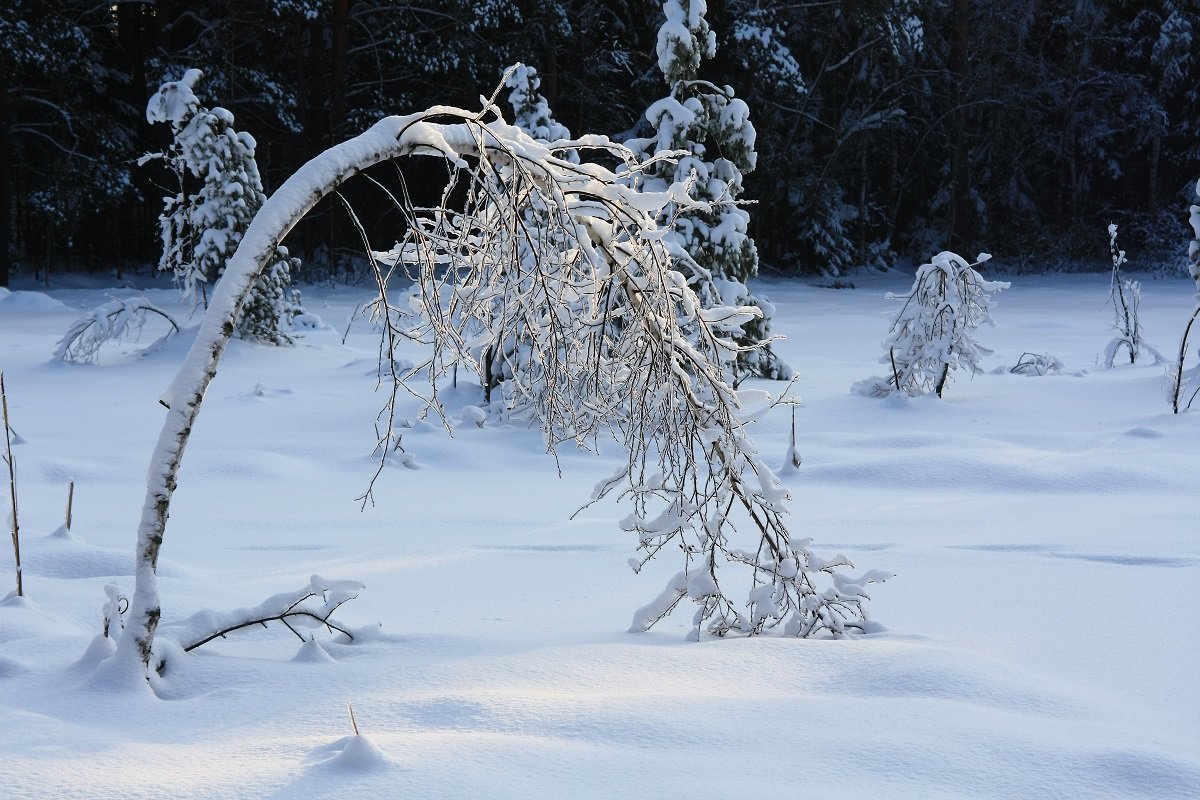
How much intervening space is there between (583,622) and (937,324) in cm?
569

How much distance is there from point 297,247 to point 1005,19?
16.5 metres

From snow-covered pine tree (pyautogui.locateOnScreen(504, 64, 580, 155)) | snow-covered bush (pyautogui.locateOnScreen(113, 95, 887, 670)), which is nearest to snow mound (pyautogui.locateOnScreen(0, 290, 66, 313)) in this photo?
snow-covered pine tree (pyautogui.locateOnScreen(504, 64, 580, 155))

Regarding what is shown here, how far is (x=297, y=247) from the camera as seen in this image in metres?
23.8

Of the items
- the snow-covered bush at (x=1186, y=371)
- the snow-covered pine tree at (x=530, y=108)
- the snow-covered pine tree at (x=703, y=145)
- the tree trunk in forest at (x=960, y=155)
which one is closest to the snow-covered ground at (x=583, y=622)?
the snow-covered bush at (x=1186, y=371)

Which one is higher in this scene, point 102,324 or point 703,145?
point 703,145

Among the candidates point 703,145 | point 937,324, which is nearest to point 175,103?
point 703,145

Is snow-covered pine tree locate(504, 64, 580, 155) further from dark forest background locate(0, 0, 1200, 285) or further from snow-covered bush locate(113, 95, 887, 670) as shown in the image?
dark forest background locate(0, 0, 1200, 285)

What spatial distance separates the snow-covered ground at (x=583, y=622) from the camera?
2.16 m

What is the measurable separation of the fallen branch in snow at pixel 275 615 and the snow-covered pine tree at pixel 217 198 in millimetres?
8234

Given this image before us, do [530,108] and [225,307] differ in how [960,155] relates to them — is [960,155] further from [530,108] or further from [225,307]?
[225,307]

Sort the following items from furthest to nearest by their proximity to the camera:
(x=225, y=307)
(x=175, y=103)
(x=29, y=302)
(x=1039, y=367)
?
1. (x=29, y=302)
2. (x=175, y=103)
3. (x=1039, y=367)
4. (x=225, y=307)

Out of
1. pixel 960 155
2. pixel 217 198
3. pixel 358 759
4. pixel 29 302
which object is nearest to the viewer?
pixel 358 759

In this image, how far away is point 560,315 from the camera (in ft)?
9.78

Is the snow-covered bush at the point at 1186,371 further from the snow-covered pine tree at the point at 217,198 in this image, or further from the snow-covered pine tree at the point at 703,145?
the snow-covered pine tree at the point at 217,198
